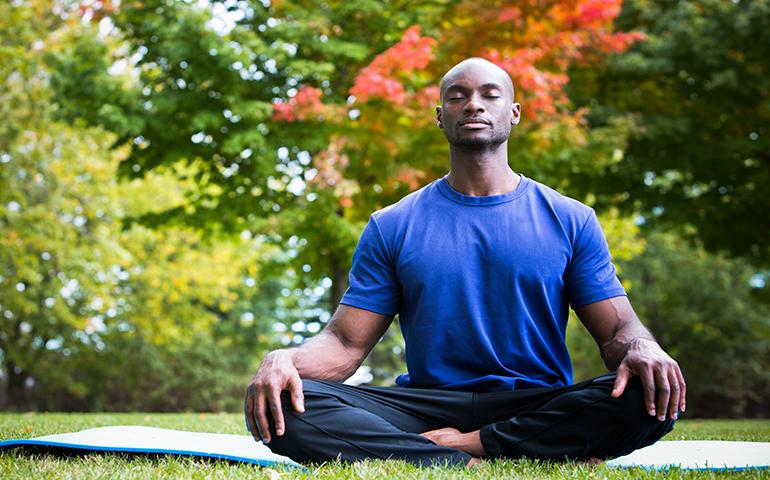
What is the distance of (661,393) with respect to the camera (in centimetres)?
307

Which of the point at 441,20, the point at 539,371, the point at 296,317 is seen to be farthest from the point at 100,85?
the point at 296,317

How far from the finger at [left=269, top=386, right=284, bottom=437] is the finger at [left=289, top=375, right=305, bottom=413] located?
63mm

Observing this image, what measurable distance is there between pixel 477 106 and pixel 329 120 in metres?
6.18

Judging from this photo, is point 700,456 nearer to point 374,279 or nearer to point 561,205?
point 561,205

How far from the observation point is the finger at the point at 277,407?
125 inches

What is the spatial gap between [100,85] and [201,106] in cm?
127

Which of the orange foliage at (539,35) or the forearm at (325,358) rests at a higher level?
the orange foliage at (539,35)

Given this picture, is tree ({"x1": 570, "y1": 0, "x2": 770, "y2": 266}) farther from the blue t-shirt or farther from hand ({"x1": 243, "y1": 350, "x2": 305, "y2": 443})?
hand ({"x1": 243, "y1": 350, "x2": 305, "y2": 443})

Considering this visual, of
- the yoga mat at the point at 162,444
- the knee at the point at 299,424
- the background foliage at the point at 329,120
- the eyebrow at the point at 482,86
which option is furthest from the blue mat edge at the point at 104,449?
the background foliage at the point at 329,120

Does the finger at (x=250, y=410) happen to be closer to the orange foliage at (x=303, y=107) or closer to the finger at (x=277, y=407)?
the finger at (x=277, y=407)

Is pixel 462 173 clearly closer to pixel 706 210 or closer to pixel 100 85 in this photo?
pixel 100 85

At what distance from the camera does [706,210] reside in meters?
12.2

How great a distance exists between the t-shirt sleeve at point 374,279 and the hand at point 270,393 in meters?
0.57

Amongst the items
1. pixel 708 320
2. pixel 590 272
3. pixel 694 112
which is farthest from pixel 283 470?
pixel 708 320
